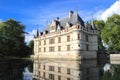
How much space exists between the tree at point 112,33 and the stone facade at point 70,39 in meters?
9.36

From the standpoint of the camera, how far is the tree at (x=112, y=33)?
5369 cm

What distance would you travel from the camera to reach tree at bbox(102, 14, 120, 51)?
5369 centimetres

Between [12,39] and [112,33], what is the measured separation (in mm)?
25523

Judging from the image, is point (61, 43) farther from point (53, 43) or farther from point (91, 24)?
point (91, 24)

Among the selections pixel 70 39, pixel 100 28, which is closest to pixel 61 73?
pixel 70 39

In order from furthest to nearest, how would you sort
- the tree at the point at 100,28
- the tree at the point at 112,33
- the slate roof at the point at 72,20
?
the tree at the point at 100,28 → the tree at the point at 112,33 → the slate roof at the point at 72,20

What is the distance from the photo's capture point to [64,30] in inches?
1778

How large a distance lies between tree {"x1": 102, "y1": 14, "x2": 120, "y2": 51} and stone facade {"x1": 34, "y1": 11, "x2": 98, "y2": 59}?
30.7 ft

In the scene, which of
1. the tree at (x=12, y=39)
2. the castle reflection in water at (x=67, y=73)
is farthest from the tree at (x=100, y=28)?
the castle reflection in water at (x=67, y=73)

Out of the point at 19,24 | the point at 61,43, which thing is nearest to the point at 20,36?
the point at 19,24

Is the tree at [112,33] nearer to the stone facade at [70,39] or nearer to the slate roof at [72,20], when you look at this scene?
the stone facade at [70,39]

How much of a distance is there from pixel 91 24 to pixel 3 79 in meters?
33.5

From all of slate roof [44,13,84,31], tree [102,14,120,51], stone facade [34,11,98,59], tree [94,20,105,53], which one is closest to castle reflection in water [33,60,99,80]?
stone facade [34,11,98,59]

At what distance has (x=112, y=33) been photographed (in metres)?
54.4
